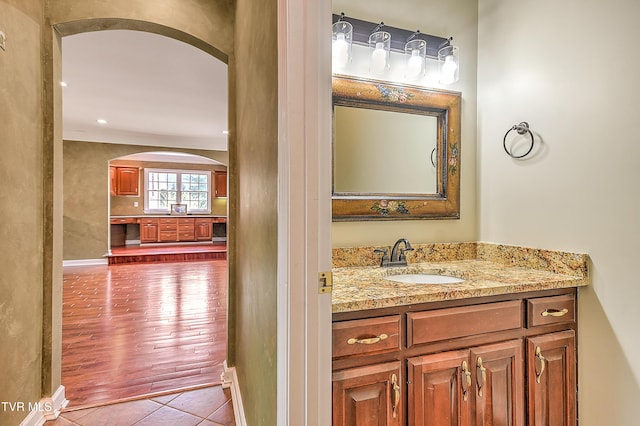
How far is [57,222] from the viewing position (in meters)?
1.92

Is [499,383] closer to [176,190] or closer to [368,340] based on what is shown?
[368,340]

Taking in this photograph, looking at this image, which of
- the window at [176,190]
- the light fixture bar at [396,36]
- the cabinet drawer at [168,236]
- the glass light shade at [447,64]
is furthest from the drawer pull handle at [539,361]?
the window at [176,190]

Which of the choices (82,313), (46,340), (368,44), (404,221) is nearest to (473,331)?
(404,221)

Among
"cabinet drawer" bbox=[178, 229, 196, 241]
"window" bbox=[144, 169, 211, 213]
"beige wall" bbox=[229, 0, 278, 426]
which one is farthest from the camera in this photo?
"window" bbox=[144, 169, 211, 213]

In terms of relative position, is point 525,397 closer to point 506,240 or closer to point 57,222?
point 506,240

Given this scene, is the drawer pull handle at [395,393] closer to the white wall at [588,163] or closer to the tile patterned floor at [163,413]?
the white wall at [588,163]

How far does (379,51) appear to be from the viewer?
1.79 meters

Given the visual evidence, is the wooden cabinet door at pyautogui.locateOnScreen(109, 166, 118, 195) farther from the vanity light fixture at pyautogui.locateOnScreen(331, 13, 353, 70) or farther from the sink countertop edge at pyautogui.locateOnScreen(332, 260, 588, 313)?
the sink countertop edge at pyautogui.locateOnScreen(332, 260, 588, 313)

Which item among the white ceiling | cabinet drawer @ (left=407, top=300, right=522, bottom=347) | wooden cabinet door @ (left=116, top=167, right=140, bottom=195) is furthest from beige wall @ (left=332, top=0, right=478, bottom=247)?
wooden cabinet door @ (left=116, top=167, right=140, bottom=195)

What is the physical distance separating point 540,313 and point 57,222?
2.65 m

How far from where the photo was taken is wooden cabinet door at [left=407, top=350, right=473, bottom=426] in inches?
47.1

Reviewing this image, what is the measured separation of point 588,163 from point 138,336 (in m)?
3.60

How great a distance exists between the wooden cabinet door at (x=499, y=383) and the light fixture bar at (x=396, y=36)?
1.65 m

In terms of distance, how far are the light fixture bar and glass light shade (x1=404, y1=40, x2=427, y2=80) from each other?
38 mm
